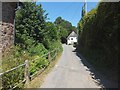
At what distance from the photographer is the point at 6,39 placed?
13156 mm

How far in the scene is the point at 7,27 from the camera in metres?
13.2

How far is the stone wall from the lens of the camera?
12.5 m

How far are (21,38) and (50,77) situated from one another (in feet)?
23.3

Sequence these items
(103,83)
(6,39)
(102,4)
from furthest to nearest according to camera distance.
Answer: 1. (102,4)
2. (6,39)
3. (103,83)

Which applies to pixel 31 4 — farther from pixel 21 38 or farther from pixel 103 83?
pixel 103 83

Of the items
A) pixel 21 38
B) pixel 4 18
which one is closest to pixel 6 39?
pixel 4 18

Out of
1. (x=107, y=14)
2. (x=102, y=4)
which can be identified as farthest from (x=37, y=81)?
(x=102, y=4)

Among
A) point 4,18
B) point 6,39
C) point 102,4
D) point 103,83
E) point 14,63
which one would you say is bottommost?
point 103,83

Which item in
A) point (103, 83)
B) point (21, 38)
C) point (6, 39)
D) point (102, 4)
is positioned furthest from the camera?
point (21, 38)

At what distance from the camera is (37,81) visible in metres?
10.8

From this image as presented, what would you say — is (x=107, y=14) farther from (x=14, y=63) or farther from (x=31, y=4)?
(x=31, y=4)

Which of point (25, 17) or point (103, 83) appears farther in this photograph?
point (25, 17)

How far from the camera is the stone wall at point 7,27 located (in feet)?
40.9

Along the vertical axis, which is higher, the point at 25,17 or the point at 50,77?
the point at 25,17
